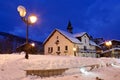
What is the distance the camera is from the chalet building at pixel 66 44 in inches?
2301

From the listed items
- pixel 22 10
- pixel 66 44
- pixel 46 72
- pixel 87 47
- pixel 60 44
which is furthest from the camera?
pixel 87 47

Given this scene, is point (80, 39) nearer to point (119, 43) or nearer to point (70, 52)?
point (70, 52)

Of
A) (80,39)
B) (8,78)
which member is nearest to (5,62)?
(8,78)

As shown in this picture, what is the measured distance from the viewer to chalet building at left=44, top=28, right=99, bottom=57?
2301 inches

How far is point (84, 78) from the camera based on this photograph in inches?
520

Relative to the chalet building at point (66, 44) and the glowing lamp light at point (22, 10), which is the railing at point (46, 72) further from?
the chalet building at point (66, 44)

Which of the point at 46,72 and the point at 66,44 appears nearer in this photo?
the point at 46,72

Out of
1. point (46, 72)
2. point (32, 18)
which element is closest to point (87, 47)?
point (32, 18)

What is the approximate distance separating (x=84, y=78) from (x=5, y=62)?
4.69m

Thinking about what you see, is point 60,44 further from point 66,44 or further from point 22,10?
point 22,10

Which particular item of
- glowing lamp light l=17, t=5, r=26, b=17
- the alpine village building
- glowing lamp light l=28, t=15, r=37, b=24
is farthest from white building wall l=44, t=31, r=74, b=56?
glowing lamp light l=17, t=5, r=26, b=17

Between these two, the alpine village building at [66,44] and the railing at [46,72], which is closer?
the railing at [46,72]

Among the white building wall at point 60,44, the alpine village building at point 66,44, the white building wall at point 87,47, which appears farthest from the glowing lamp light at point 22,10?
the white building wall at point 87,47

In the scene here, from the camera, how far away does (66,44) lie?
59.2 m
